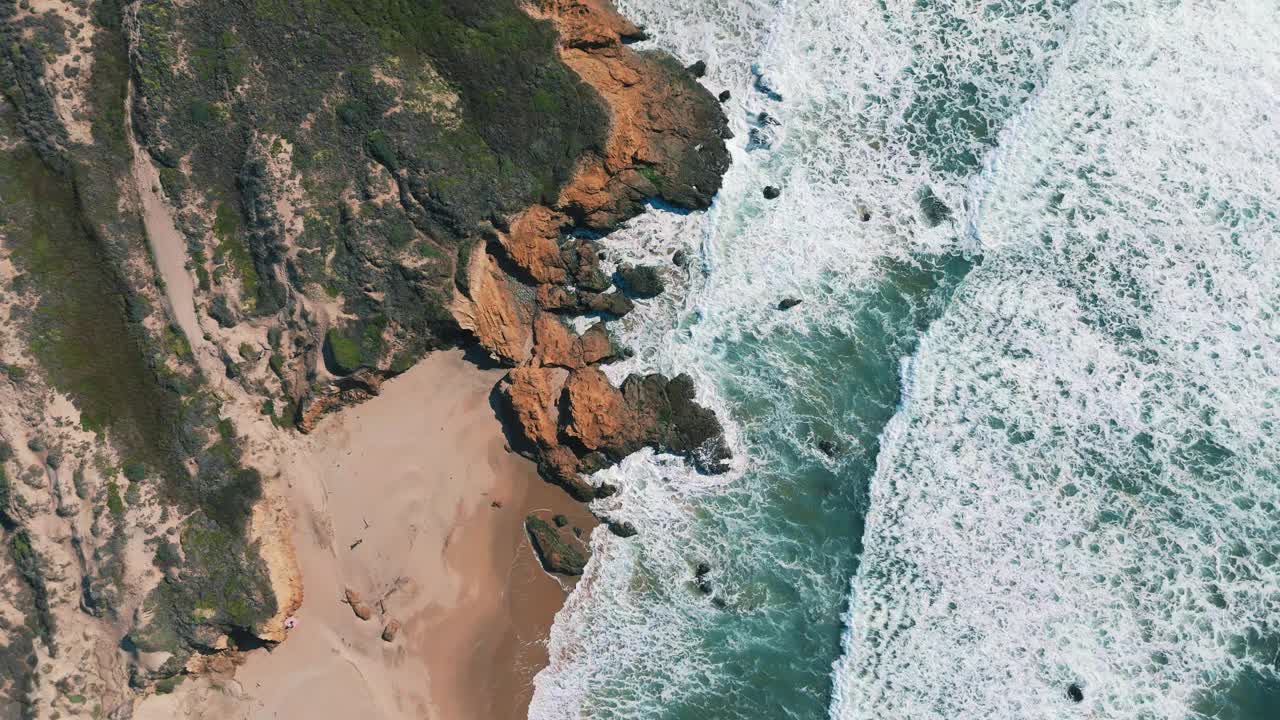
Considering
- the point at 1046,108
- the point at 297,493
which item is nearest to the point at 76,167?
the point at 297,493

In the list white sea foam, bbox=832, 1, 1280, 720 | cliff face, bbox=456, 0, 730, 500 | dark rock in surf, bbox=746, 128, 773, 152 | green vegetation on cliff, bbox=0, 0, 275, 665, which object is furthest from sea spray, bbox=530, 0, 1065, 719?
green vegetation on cliff, bbox=0, 0, 275, 665

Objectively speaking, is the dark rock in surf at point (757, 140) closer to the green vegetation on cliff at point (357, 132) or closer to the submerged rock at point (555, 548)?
the green vegetation on cliff at point (357, 132)

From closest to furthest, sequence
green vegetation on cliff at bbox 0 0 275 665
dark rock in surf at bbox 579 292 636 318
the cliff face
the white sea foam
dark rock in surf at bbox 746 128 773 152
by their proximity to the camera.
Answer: green vegetation on cliff at bbox 0 0 275 665, the white sea foam, the cliff face, dark rock in surf at bbox 579 292 636 318, dark rock in surf at bbox 746 128 773 152

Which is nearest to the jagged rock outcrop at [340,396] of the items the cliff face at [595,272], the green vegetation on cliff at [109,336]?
the green vegetation on cliff at [109,336]

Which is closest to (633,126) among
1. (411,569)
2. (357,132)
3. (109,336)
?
(357,132)

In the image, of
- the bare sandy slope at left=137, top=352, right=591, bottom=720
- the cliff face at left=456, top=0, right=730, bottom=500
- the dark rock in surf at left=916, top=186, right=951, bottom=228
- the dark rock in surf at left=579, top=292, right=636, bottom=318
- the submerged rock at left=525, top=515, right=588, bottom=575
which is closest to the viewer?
the cliff face at left=456, top=0, right=730, bottom=500

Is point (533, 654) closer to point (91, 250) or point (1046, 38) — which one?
point (91, 250)

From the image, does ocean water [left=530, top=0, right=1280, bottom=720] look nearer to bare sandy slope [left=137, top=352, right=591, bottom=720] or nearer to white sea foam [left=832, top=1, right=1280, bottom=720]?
white sea foam [left=832, top=1, right=1280, bottom=720]
